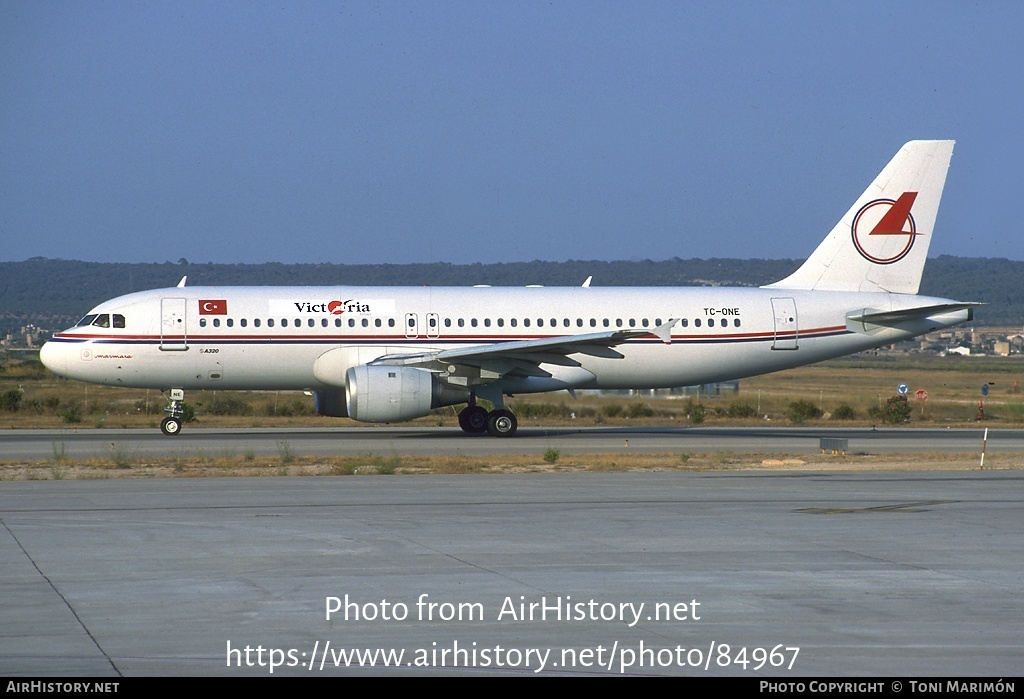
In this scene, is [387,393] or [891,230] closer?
[387,393]

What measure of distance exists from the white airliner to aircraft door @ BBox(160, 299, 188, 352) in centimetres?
3

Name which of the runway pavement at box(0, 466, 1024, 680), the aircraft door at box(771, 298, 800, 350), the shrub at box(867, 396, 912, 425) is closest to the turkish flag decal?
the runway pavement at box(0, 466, 1024, 680)

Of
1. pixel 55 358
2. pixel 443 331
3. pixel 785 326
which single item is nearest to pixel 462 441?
pixel 443 331

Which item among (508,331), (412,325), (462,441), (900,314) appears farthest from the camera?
(900,314)

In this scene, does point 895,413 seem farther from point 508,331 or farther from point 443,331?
point 443,331

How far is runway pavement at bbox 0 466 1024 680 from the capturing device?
805 centimetres

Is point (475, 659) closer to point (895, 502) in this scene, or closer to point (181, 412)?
point (895, 502)

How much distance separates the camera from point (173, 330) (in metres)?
29.8

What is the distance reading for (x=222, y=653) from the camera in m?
8.05

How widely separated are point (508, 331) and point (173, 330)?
790 cm

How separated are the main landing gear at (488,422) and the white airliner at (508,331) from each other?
0.03 metres

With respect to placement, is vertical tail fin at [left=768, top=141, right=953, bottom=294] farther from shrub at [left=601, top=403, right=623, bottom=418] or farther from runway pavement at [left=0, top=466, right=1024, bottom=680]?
runway pavement at [left=0, top=466, right=1024, bottom=680]

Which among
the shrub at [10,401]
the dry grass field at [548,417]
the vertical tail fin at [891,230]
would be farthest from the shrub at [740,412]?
the shrub at [10,401]

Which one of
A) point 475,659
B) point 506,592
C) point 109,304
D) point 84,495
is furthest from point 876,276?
point 475,659
